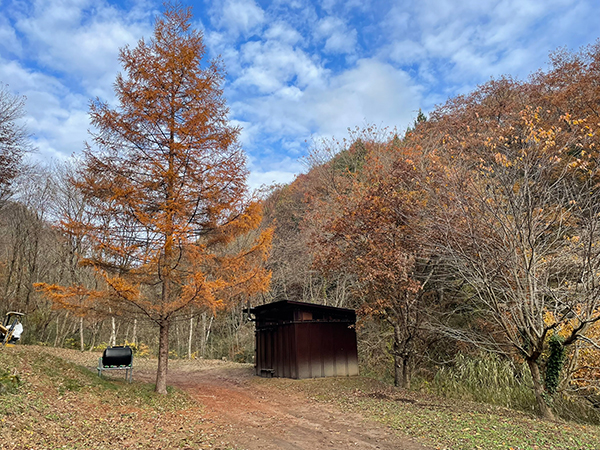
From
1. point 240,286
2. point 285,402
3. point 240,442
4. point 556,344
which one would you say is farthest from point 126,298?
point 556,344

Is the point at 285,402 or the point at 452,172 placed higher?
the point at 452,172

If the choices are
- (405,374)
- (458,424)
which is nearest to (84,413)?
(458,424)

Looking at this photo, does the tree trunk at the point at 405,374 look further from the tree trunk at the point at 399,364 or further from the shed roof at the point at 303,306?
the shed roof at the point at 303,306

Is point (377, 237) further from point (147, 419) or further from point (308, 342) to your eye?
point (147, 419)

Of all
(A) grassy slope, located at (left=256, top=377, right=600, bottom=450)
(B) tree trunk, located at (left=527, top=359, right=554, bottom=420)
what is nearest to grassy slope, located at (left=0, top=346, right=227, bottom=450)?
(A) grassy slope, located at (left=256, top=377, right=600, bottom=450)

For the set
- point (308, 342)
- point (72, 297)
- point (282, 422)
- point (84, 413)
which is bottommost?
point (282, 422)

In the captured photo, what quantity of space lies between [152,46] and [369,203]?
6801 millimetres

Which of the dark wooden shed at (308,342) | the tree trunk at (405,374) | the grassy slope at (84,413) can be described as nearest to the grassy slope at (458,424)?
the tree trunk at (405,374)

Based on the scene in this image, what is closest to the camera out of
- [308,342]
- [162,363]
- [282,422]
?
[282,422]

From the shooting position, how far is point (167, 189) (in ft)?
28.3

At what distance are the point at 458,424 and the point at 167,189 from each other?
24.3 ft

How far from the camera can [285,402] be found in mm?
9367

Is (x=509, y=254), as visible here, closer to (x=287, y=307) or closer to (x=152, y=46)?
(x=287, y=307)

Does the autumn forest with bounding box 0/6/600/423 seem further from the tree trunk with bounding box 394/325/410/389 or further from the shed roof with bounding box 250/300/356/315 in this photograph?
the shed roof with bounding box 250/300/356/315
